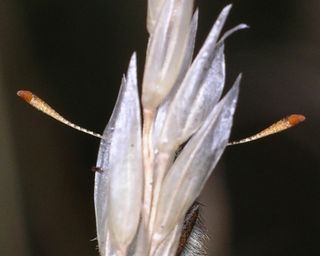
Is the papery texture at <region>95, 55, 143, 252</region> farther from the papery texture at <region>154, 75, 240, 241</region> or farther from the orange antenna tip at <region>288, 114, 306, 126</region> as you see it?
the orange antenna tip at <region>288, 114, 306, 126</region>

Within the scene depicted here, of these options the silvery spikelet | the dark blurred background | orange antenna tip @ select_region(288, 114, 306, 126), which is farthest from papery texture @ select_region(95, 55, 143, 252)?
the dark blurred background

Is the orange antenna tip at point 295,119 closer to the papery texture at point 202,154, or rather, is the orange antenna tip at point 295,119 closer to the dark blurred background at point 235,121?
the papery texture at point 202,154

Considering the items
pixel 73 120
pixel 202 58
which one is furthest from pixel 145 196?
pixel 73 120

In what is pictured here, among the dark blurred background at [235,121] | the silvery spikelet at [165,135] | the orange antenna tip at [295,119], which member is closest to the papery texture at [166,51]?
the silvery spikelet at [165,135]

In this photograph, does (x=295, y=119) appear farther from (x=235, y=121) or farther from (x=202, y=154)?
(x=235, y=121)

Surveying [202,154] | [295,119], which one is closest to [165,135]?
[202,154]

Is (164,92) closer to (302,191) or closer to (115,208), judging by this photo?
(115,208)
